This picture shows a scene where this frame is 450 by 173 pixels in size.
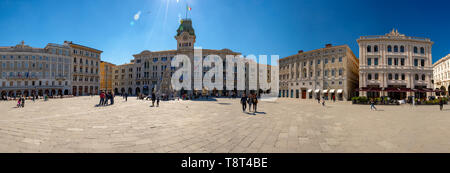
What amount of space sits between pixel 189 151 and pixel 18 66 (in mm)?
67414

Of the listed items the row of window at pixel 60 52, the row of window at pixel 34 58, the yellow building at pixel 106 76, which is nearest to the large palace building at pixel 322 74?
the row of window at pixel 60 52

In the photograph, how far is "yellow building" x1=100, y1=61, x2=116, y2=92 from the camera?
62.0 meters

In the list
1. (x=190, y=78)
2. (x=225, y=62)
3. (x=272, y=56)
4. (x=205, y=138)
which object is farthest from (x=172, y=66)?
(x=205, y=138)

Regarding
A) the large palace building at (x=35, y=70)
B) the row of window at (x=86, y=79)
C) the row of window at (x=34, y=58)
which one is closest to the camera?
the large palace building at (x=35, y=70)

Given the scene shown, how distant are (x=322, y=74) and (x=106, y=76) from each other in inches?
3055

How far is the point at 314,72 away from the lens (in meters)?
35.9

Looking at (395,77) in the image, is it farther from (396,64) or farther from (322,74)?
(322,74)

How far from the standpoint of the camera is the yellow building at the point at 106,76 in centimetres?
6197

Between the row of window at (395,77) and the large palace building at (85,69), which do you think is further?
the large palace building at (85,69)

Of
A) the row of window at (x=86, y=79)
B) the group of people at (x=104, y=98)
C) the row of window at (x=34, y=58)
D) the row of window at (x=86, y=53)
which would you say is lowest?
the group of people at (x=104, y=98)

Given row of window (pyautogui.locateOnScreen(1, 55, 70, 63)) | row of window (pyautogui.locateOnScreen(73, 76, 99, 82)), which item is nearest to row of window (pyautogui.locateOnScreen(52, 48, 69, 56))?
row of window (pyautogui.locateOnScreen(1, 55, 70, 63))

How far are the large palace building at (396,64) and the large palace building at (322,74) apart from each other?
3.07m

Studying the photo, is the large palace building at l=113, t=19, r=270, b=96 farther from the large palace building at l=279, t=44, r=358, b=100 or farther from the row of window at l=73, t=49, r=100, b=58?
the large palace building at l=279, t=44, r=358, b=100
